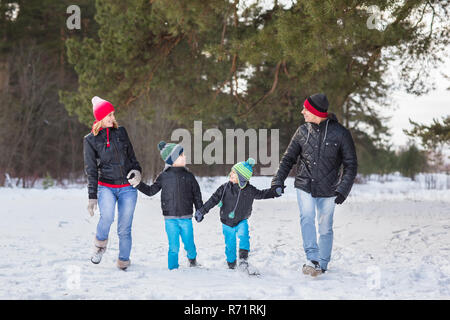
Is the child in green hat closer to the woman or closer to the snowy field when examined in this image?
the snowy field

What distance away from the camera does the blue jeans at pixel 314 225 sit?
518 cm

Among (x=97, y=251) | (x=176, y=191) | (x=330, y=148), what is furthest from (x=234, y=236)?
(x=97, y=251)

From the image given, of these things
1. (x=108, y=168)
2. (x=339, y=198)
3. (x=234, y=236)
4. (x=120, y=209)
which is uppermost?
(x=108, y=168)

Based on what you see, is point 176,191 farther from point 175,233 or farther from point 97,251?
point 97,251

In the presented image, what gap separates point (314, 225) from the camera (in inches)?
207

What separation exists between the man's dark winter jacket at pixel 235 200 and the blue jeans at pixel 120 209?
2.71 feet

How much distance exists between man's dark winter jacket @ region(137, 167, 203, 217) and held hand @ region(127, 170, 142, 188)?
119 mm

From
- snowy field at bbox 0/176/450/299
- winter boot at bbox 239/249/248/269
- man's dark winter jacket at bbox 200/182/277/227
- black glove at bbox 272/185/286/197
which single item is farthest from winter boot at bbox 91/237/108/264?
black glove at bbox 272/185/286/197

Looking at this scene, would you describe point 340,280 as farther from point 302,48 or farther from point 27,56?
point 27,56

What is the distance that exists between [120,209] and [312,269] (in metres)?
2.07

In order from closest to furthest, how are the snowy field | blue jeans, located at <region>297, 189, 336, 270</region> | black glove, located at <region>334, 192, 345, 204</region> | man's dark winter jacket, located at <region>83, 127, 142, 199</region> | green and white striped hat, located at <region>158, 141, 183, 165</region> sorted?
the snowy field < black glove, located at <region>334, 192, 345, 204</region> < man's dark winter jacket, located at <region>83, 127, 142, 199</region> < blue jeans, located at <region>297, 189, 336, 270</region> < green and white striped hat, located at <region>158, 141, 183, 165</region>

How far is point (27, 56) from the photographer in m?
23.0

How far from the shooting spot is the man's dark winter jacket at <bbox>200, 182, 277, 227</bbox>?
5.34 m

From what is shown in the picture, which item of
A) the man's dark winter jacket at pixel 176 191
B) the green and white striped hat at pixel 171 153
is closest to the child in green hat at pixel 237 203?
the man's dark winter jacket at pixel 176 191
